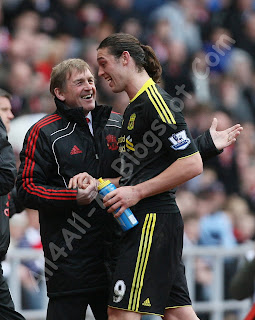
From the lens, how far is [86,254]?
181 inches

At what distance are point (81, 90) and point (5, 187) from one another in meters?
0.78

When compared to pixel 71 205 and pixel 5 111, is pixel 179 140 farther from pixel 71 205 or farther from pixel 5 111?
pixel 5 111

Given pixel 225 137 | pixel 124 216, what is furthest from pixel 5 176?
pixel 225 137

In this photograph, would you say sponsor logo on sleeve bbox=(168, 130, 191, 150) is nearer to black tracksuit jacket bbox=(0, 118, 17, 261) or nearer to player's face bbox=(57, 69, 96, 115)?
player's face bbox=(57, 69, 96, 115)

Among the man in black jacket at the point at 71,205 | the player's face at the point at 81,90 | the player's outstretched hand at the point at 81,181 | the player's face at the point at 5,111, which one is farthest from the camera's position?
the player's face at the point at 5,111

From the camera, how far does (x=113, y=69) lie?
4.35 metres

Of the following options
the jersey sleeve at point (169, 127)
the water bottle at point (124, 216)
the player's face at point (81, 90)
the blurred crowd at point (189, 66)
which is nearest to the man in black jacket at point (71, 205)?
the player's face at point (81, 90)

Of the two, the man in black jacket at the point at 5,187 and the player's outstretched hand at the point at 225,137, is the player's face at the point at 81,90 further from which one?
the player's outstretched hand at the point at 225,137

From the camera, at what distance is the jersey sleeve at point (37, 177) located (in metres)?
4.49

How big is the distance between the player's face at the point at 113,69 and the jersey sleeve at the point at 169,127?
0.26 meters

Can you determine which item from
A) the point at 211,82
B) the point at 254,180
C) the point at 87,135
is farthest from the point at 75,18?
the point at 87,135

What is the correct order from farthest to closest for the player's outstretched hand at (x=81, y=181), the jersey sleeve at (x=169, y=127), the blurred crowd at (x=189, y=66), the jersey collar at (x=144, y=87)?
the blurred crowd at (x=189, y=66)
the player's outstretched hand at (x=81, y=181)
the jersey collar at (x=144, y=87)
the jersey sleeve at (x=169, y=127)

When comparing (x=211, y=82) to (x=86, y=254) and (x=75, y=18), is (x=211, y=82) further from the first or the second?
(x=86, y=254)

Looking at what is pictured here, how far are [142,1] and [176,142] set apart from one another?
7241 millimetres
